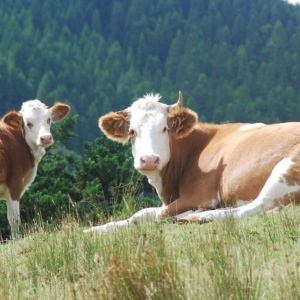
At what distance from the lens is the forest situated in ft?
432

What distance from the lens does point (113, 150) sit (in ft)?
92.8

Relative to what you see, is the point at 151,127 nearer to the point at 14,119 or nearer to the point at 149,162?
the point at 149,162

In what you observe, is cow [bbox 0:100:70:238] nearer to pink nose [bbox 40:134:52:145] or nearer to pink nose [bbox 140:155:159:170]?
pink nose [bbox 40:134:52:145]

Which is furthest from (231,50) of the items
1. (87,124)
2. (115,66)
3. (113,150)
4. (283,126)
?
(283,126)

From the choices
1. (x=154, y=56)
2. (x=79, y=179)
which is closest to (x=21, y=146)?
(x=79, y=179)

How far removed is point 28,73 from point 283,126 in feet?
441

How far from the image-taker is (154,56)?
164 metres

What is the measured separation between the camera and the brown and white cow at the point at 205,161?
894 cm

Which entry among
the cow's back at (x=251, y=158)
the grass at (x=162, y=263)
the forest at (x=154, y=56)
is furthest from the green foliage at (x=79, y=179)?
the forest at (x=154, y=56)

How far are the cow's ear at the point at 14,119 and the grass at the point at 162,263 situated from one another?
7067 mm

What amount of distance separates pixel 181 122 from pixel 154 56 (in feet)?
507

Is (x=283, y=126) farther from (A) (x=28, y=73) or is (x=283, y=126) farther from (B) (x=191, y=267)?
(A) (x=28, y=73)

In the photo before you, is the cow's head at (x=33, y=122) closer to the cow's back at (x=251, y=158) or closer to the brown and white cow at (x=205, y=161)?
the brown and white cow at (x=205, y=161)

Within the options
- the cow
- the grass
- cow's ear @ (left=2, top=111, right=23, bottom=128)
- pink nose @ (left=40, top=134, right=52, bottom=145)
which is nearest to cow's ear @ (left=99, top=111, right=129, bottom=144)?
the grass
